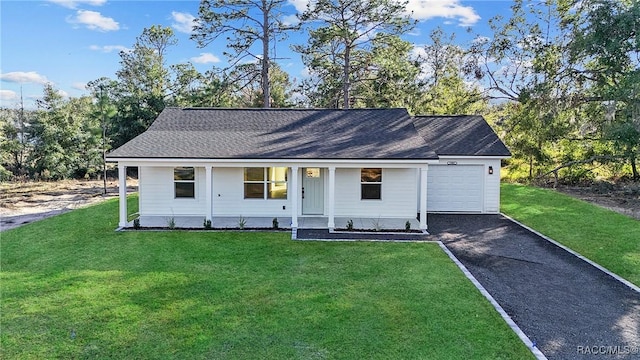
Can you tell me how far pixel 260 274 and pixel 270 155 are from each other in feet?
16.2

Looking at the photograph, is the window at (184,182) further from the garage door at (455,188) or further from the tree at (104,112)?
the tree at (104,112)

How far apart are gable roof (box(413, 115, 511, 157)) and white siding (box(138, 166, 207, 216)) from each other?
368 inches

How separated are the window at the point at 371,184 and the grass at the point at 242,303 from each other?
328cm

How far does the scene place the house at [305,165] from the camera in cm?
1207

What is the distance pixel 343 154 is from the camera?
39.8 ft

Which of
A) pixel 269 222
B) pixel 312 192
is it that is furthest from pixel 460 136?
pixel 269 222

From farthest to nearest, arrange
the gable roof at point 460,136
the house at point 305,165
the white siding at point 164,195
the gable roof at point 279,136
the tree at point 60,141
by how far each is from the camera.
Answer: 1. the tree at point 60,141
2. the gable roof at point 460,136
3. the white siding at point 164,195
4. the gable roof at point 279,136
5. the house at point 305,165

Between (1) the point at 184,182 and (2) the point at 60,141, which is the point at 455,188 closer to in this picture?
(1) the point at 184,182

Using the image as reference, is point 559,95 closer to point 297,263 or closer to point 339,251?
point 339,251

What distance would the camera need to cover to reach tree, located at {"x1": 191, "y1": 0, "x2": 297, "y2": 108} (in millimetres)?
22859

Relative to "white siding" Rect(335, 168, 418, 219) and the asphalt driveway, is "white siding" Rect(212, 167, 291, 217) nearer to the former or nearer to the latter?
"white siding" Rect(335, 168, 418, 219)

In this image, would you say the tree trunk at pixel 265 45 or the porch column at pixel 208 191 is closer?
the porch column at pixel 208 191

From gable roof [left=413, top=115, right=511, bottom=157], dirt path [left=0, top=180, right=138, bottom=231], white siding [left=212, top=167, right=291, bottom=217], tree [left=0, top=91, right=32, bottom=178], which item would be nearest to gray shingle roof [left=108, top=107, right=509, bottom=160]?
gable roof [left=413, top=115, right=511, bottom=157]

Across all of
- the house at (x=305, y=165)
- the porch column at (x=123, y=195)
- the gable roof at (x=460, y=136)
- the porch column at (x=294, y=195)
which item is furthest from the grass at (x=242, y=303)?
the gable roof at (x=460, y=136)
